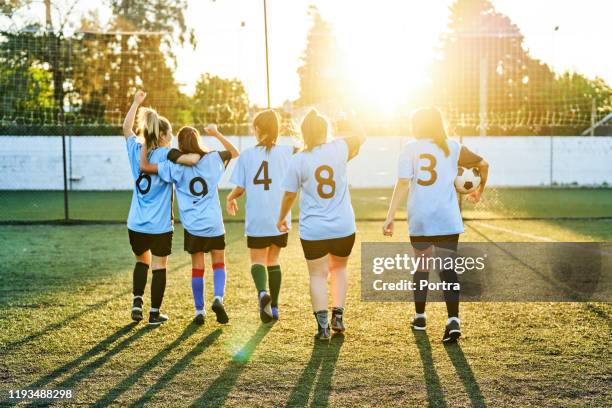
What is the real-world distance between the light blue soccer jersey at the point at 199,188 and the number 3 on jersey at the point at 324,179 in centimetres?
103

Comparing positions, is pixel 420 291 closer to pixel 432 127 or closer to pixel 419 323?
pixel 419 323

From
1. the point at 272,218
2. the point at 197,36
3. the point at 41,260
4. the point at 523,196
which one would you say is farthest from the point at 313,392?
the point at 197,36

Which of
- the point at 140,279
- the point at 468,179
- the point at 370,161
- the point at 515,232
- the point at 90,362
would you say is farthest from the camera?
the point at 370,161

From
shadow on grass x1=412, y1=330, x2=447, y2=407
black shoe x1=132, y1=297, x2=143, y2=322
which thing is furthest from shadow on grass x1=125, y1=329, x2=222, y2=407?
shadow on grass x1=412, y1=330, x2=447, y2=407

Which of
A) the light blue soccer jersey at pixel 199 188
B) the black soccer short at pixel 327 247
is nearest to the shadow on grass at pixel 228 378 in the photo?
the black soccer short at pixel 327 247

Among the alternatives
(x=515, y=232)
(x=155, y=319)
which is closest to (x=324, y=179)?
(x=155, y=319)

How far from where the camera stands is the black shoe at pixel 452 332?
532cm

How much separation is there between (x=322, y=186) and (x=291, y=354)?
3.97 feet

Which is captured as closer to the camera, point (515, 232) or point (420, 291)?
point (420, 291)

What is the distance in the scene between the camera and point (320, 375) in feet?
14.9

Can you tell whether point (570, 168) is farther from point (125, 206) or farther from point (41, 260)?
point (41, 260)

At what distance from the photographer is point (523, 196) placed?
23.0 meters

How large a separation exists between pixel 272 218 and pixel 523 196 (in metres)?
18.4

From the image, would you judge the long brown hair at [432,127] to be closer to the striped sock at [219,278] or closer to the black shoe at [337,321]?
the black shoe at [337,321]
